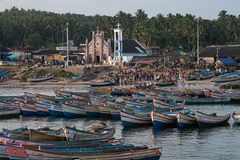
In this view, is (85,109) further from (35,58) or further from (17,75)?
(35,58)

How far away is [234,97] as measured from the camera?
340ft

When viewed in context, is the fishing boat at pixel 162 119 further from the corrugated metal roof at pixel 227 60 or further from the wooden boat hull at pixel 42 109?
the corrugated metal roof at pixel 227 60

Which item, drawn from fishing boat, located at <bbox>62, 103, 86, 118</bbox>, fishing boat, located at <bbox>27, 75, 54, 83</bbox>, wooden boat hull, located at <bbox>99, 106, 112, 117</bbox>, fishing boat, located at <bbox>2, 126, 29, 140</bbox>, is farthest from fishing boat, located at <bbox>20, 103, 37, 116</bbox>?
fishing boat, located at <bbox>27, 75, 54, 83</bbox>

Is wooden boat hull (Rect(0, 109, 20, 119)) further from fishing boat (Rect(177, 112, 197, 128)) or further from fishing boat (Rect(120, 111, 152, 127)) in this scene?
fishing boat (Rect(177, 112, 197, 128))

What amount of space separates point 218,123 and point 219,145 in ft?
38.7

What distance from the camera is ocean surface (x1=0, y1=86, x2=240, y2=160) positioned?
6159 centimetres

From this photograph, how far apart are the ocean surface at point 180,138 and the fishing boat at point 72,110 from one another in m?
1.07

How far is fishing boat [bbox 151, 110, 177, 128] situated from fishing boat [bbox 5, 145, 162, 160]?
71.3ft

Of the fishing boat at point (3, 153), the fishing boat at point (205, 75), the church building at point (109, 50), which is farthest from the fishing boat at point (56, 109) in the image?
the church building at point (109, 50)

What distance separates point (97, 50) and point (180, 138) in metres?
96.2

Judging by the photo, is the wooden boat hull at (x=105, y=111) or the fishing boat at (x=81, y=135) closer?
the fishing boat at (x=81, y=135)

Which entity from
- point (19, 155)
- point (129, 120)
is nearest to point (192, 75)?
point (129, 120)

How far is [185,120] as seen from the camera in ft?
249

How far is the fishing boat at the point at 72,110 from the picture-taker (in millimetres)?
87750
